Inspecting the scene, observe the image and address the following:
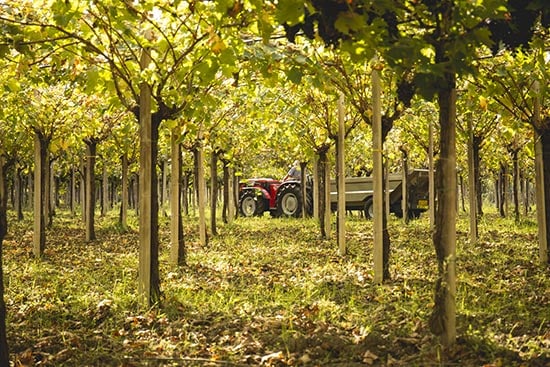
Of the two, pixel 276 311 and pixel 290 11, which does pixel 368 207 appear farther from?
pixel 290 11

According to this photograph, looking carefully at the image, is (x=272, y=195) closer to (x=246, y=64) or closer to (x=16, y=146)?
(x=16, y=146)

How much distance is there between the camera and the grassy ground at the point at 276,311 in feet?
13.9

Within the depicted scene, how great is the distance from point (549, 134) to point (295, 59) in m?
4.86

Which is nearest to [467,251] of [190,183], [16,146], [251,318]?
[251,318]

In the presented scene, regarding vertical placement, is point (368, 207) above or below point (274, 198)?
below

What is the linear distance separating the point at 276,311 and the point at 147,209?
1735 mm

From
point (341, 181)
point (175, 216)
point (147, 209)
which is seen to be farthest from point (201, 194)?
point (147, 209)

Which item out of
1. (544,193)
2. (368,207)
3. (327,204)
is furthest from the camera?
(368,207)

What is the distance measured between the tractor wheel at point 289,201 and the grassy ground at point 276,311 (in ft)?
37.4

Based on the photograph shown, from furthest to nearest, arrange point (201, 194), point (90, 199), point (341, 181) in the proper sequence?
point (90, 199), point (201, 194), point (341, 181)

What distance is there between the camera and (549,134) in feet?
25.6

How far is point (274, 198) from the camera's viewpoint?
75.0 ft

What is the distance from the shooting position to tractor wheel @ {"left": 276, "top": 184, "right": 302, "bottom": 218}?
70.6 ft

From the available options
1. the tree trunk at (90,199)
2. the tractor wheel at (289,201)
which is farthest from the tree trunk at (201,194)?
the tractor wheel at (289,201)
